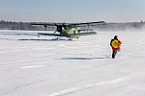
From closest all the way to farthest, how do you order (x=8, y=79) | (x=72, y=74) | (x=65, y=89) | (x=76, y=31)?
(x=65, y=89) < (x=8, y=79) < (x=72, y=74) < (x=76, y=31)

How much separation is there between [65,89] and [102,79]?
209 centimetres

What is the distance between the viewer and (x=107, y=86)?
7.90 metres

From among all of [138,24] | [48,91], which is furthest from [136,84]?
[138,24]

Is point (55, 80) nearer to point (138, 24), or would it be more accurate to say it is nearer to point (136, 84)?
point (136, 84)

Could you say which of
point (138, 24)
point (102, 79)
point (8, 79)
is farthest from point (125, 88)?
point (138, 24)

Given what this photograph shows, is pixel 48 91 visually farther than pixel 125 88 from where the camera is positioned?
No

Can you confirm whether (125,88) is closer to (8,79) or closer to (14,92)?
(14,92)

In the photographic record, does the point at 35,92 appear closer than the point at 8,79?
Yes

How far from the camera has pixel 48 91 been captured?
705 centimetres

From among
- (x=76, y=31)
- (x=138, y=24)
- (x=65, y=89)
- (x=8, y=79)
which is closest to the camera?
(x=65, y=89)

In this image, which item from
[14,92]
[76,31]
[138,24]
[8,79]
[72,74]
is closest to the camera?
[14,92]

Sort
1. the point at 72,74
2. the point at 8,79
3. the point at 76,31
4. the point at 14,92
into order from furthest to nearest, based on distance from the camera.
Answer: the point at 76,31
the point at 72,74
the point at 8,79
the point at 14,92

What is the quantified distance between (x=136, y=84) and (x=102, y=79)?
3.97 ft

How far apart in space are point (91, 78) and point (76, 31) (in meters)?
32.8
